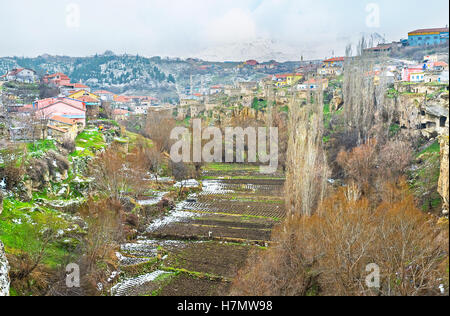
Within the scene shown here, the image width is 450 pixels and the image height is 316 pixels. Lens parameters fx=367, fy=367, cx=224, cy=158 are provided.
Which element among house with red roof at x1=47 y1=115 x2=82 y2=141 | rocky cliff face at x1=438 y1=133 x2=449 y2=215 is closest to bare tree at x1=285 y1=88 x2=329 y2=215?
rocky cliff face at x1=438 y1=133 x2=449 y2=215

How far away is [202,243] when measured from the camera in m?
18.5

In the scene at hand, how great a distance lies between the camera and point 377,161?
2488 centimetres

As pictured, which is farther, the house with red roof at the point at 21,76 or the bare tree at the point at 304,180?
the house with red roof at the point at 21,76

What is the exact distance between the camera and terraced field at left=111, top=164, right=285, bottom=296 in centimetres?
1405

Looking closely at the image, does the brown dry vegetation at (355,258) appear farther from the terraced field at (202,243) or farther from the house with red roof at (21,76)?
the house with red roof at (21,76)

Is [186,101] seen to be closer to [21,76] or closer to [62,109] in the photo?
[21,76]

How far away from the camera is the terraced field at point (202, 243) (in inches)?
553

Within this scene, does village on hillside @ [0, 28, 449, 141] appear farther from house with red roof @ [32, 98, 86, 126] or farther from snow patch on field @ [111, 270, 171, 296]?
snow patch on field @ [111, 270, 171, 296]

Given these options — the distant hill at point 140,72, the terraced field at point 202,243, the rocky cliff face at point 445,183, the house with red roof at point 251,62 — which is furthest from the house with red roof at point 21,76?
the house with red roof at point 251,62

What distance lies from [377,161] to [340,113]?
16.9m

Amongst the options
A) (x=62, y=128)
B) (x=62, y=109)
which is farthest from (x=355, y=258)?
(x=62, y=109)

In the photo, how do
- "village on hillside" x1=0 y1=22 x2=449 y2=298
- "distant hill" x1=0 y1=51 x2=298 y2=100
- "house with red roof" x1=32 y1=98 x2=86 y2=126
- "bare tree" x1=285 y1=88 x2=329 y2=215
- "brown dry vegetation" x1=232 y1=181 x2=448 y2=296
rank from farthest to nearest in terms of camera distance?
"distant hill" x1=0 y1=51 x2=298 y2=100, "house with red roof" x1=32 y1=98 x2=86 y2=126, "bare tree" x1=285 y1=88 x2=329 y2=215, "village on hillside" x1=0 y1=22 x2=449 y2=298, "brown dry vegetation" x1=232 y1=181 x2=448 y2=296

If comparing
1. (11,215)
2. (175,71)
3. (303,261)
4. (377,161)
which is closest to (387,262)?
(303,261)
